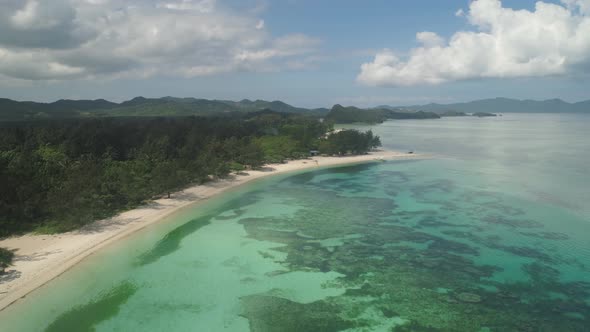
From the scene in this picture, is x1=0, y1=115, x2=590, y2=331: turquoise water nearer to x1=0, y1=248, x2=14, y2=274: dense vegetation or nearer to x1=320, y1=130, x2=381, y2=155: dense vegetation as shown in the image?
x1=0, y1=248, x2=14, y2=274: dense vegetation

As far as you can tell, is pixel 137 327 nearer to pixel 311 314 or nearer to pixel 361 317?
pixel 311 314

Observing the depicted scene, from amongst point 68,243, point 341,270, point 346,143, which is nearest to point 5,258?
point 68,243

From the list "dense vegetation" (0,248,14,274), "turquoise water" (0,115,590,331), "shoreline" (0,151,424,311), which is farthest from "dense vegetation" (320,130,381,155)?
"dense vegetation" (0,248,14,274)

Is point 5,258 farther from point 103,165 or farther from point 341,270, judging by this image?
point 341,270

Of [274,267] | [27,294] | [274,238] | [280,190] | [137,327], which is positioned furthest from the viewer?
[280,190]

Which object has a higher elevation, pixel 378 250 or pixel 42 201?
pixel 42 201

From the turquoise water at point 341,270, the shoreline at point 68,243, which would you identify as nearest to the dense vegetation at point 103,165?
the shoreline at point 68,243

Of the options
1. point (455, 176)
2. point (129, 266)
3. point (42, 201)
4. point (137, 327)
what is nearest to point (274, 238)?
point (129, 266)
